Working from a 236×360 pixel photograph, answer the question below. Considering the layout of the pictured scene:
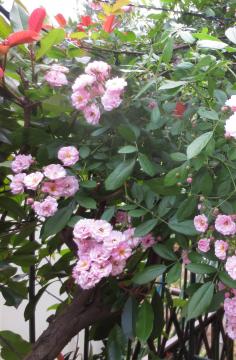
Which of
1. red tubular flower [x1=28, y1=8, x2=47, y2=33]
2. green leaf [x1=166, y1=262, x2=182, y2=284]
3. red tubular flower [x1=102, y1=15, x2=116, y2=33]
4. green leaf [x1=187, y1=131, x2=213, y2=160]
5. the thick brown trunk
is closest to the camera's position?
green leaf [x1=187, y1=131, x2=213, y2=160]

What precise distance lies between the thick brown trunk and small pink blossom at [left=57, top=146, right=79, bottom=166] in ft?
1.11

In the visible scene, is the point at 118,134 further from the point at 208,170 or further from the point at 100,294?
the point at 100,294

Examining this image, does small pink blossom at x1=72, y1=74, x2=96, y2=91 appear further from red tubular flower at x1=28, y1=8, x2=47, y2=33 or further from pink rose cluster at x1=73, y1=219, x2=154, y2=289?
pink rose cluster at x1=73, y1=219, x2=154, y2=289

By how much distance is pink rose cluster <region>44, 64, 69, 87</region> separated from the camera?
947 mm

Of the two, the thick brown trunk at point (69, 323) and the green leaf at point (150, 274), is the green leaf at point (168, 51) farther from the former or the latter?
the thick brown trunk at point (69, 323)

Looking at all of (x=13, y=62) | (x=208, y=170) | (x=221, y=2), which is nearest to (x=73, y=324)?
(x=208, y=170)

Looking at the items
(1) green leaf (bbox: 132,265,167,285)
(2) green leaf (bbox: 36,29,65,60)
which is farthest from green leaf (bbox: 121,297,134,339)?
(2) green leaf (bbox: 36,29,65,60)

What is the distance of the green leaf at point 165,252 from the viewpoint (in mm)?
879

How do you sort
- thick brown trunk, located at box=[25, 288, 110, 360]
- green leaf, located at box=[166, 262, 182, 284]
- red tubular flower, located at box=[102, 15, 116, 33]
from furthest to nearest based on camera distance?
1. red tubular flower, located at box=[102, 15, 116, 33]
2. thick brown trunk, located at box=[25, 288, 110, 360]
3. green leaf, located at box=[166, 262, 182, 284]

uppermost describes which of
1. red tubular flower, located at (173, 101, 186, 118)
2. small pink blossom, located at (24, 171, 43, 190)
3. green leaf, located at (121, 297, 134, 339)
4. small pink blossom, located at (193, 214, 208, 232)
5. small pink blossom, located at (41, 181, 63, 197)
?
red tubular flower, located at (173, 101, 186, 118)

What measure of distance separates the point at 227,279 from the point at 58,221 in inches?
14.2

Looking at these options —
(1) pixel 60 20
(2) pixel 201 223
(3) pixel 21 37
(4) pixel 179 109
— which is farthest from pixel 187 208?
(1) pixel 60 20

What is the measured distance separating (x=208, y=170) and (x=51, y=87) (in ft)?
1.34

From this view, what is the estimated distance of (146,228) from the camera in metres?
0.86
